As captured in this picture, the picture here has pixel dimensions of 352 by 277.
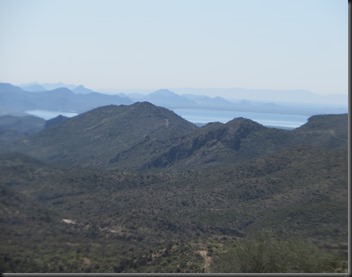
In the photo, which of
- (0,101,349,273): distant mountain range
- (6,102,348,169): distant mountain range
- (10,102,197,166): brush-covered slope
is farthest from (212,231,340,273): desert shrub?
(10,102,197,166): brush-covered slope

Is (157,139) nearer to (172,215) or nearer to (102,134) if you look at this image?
(102,134)

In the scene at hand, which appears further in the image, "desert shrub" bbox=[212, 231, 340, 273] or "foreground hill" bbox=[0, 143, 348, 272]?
"foreground hill" bbox=[0, 143, 348, 272]

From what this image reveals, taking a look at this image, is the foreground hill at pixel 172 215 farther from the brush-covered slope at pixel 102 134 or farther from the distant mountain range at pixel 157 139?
the brush-covered slope at pixel 102 134

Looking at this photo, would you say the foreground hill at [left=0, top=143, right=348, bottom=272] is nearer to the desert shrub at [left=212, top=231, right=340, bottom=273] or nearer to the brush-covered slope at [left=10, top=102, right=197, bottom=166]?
the desert shrub at [left=212, top=231, right=340, bottom=273]

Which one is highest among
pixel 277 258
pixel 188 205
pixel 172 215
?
pixel 277 258

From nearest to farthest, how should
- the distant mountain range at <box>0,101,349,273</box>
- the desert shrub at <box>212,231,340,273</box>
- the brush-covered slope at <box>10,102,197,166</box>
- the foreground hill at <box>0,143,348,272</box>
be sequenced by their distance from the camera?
the desert shrub at <box>212,231,340,273</box> → the distant mountain range at <box>0,101,349,273</box> → the foreground hill at <box>0,143,348,272</box> → the brush-covered slope at <box>10,102,197,166</box>

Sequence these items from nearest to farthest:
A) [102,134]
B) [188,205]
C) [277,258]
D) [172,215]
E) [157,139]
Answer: [277,258]
[172,215]
[188,205]
[157,139]
[102,134]

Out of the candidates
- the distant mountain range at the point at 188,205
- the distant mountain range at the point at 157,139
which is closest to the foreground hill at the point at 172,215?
the distant mountain range at the point at 188,205

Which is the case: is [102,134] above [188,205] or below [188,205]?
below

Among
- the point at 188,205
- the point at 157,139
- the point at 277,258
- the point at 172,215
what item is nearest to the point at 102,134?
the point at 157,139
